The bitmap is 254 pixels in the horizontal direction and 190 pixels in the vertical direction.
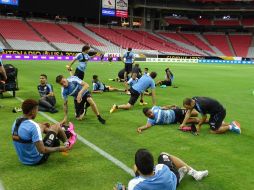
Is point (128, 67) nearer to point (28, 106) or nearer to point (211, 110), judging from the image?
point (211, 110)

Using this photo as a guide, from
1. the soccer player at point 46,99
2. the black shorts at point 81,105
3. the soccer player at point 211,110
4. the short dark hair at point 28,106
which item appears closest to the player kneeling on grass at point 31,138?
the short dark hair at point 28,106

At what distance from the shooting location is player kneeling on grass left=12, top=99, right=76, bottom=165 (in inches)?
234

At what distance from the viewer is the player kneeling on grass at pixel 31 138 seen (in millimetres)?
5945

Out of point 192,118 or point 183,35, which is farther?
point 183,35

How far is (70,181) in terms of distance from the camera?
19.5 feet

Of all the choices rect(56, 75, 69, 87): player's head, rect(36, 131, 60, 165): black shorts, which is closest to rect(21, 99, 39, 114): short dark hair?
rect(36, 131, 60, 165): black shorts

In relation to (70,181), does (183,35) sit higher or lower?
higher

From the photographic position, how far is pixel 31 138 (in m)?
6.05

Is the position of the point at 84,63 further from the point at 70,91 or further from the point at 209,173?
the point at 209,173

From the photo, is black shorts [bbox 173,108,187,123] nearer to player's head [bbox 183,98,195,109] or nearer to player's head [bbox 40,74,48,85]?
player's head [bbox 183,98,195,109]

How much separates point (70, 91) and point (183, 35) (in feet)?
231

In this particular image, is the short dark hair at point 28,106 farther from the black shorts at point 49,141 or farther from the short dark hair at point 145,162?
the short dark hair at point 145,162

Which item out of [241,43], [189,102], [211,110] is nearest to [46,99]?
[189,102]

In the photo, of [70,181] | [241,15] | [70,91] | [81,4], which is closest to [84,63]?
[70,91]
